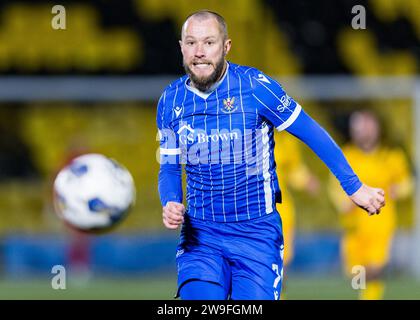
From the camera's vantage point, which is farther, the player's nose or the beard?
the beard

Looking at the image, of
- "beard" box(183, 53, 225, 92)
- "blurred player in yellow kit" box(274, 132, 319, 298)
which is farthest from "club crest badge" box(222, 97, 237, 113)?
"blurred player in yellow kit" box(274, 132, 319, 298)

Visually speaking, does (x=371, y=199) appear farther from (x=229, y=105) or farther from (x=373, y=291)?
(x=373, y=291)

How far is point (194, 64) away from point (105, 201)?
4.88ft

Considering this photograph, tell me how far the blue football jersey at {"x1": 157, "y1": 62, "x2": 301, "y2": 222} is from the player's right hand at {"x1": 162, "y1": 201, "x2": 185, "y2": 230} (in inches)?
12.6

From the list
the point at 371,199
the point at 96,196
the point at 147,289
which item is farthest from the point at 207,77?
the point at 147,289

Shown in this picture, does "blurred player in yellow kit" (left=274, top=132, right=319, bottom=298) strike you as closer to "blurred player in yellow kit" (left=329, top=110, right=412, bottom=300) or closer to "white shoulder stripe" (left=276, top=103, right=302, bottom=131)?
"blurred player in yellow kit" (left=329, top=110, right=412, bottom=300)

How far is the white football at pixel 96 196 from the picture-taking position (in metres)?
6.26

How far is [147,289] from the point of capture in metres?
11.3

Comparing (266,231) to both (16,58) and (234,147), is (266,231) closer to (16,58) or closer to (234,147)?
(234,147)

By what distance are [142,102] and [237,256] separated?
9621mm

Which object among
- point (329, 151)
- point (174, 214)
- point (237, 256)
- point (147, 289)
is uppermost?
point (147, 289)

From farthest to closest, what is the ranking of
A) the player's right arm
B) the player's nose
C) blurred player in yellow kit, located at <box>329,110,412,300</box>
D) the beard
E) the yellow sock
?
blurred player in yellow kit, located at <box>329,110,412,300</box>, the yellow sock, the player's right arm, the beard, the player's nose

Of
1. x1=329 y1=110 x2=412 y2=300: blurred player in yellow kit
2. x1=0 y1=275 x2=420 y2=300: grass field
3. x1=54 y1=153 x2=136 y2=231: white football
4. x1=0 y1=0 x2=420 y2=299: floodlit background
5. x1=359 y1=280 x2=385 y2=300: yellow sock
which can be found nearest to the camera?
x1=54 y1=153 x2=136 y2=231: white football

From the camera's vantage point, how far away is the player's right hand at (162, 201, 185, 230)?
4.94 m
